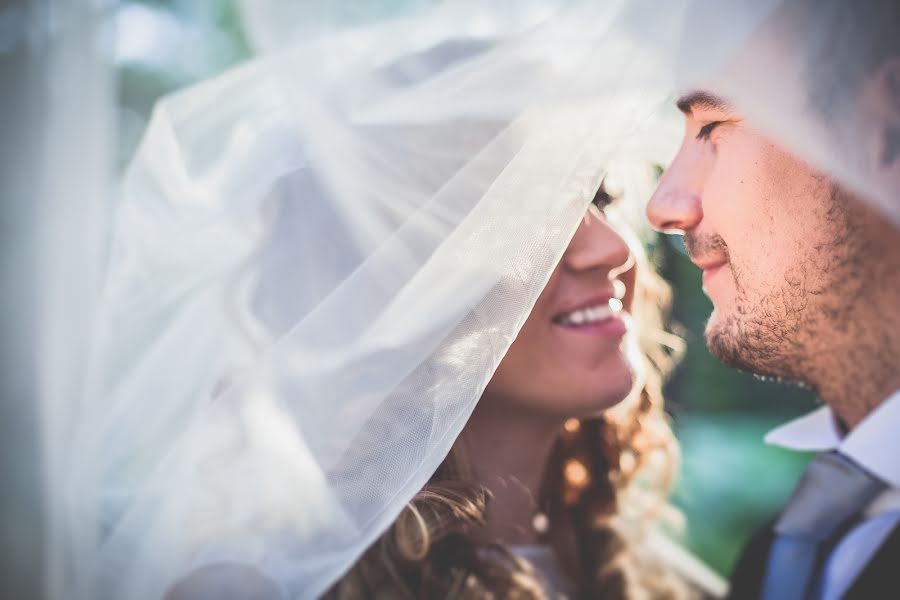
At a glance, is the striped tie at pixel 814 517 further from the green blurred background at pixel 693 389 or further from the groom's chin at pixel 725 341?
the green blurred background at pixel 693 389

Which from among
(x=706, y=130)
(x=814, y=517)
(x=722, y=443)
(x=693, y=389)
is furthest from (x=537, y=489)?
(x=693, y=389)

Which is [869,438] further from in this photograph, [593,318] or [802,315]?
[593,318]

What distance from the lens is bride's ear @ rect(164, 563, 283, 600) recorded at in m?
1.05

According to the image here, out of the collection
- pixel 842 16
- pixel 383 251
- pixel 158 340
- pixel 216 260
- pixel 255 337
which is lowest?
pixel 158 340

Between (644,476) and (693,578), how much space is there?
40cm

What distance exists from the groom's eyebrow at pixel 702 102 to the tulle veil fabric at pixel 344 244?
0.07 meters

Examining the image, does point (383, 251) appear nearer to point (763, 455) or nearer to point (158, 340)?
point (158, 340)

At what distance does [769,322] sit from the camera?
1111mm

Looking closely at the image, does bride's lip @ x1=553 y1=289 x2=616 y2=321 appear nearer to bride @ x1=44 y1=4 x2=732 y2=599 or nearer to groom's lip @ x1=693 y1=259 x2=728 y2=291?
bride @ x1=44 y1=4 x2=732 y2=599

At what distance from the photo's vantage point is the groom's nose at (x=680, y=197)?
1152 mm

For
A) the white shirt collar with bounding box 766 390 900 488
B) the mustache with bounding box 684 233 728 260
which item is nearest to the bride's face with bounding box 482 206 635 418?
the mustache with bounding box 684 233 728 260

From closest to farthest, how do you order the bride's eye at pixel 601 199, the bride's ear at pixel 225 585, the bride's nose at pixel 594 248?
the bride's ear at pixel 225 585 → the bride's nose at pixel 594 248 → the bride's eye at pixel 601 199

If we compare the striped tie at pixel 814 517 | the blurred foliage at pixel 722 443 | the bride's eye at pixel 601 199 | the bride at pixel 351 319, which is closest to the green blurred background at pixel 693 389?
the blurred foliage at pixel 722 443

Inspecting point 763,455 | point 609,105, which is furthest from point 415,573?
point 763,455
